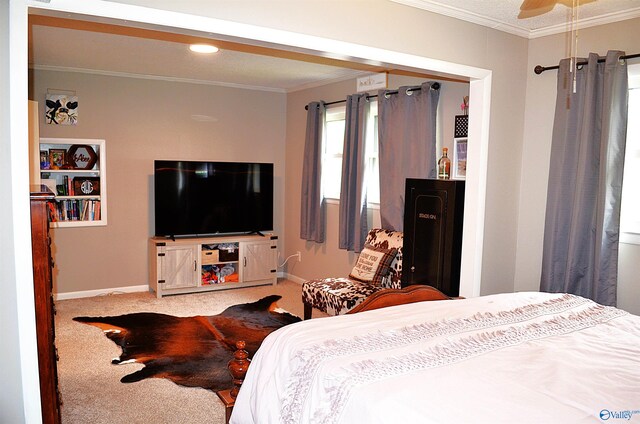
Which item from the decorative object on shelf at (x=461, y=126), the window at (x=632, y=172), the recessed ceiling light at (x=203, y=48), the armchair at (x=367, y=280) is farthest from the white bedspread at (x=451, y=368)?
the recessed ceiling light at (x=203, y=48)

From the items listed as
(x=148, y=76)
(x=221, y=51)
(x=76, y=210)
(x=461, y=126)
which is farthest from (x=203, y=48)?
(x=76, y=210)

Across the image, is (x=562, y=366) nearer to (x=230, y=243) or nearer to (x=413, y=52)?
(x=413, y=52)

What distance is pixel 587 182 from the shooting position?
3467 mm

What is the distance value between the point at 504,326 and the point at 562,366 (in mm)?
426

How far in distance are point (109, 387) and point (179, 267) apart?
7.89 feet

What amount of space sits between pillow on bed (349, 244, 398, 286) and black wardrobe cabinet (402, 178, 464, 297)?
52 cm

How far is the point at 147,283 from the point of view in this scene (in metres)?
6.09

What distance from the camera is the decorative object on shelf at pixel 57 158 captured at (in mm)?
5477

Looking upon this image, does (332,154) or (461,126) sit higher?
(461,126)

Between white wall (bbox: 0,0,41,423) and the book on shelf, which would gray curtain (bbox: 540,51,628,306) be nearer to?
white wall (bbox: 0,0,41,423)

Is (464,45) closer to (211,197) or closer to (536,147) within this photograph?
(536,147)

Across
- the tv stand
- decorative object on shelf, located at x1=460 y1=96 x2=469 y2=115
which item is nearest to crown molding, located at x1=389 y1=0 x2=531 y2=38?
decorative object on shelf, located at x1=460 y1=96 x2=469 y2=115

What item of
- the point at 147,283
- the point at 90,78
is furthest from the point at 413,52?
the point at 147,283

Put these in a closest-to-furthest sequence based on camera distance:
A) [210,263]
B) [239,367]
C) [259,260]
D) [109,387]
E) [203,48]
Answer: [239,367]
[109,387]
[203,48]
[210,263]
[259,260]
